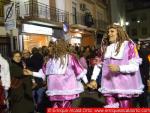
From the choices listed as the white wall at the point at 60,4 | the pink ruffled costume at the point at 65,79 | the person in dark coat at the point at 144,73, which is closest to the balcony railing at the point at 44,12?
the white wall at the point at 60,4

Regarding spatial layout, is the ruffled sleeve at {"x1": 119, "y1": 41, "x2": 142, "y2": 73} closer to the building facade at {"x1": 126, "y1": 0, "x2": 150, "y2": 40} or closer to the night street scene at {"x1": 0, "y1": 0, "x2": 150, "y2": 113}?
the night street scene at {"x1": 0, "y1": 0, "x2": 150, "y2": 113}

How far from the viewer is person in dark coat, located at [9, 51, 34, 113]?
8.63 meters

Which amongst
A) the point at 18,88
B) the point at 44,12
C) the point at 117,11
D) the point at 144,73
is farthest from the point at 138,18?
the point at 18,88

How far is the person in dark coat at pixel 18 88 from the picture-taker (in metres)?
8.63

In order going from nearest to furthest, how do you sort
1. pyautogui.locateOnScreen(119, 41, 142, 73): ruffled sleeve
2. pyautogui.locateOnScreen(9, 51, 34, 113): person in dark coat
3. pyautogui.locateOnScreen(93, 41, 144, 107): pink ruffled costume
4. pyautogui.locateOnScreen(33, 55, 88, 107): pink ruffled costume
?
1. pyautogui.locateOnScreen(119, 41, 142, 73): ruffled sleeve
2. pyautogui.locateOnScreen(93, 41, 144, 107): pink ruffled costume
3. pyautogui.locateOnScreen(33, 55, 88, 107): pink ruffled costume
4. pyautogui.locateOnScreen(9, 51, 34, 113): person in dark coat

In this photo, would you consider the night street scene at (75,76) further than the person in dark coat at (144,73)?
No

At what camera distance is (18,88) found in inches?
342

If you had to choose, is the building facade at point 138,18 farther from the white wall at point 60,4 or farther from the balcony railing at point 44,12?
the balcony railing at point 44,12

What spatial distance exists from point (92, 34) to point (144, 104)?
32941 millimetres

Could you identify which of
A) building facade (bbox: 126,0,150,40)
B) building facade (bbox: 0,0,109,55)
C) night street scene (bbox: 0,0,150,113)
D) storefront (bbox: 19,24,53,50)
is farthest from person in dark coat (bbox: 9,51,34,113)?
building facade (bbox: 126,0,150,40)

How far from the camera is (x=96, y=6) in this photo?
45625 mm

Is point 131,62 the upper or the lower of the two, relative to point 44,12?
lower

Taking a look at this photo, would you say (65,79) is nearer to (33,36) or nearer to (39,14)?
(33,36)

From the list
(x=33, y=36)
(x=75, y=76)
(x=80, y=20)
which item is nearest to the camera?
(x=75, y=76)
